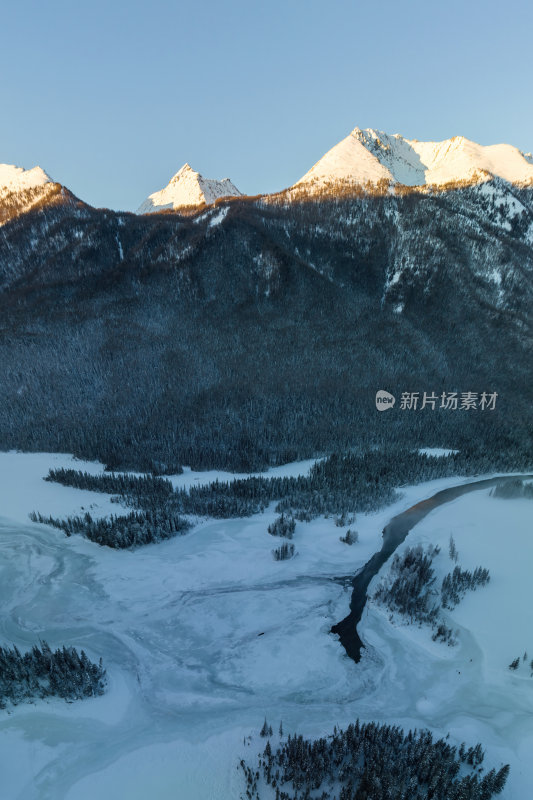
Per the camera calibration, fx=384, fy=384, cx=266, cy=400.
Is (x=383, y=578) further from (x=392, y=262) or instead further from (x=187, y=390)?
(x=392, y=262)

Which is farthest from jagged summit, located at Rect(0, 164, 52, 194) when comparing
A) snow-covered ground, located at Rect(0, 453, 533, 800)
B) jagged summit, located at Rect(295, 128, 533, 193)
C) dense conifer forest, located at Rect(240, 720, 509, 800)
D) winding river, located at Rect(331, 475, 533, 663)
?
dense conifer forest, located at Rect(240, 720, 509, 800)

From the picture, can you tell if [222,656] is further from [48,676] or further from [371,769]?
[371,769]

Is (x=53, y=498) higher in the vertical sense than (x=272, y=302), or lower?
lower

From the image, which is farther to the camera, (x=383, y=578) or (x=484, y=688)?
(x=383, y=578)

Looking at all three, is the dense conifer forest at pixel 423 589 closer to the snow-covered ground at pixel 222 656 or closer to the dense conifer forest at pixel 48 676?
the snow-covered ground at pixel 222 656

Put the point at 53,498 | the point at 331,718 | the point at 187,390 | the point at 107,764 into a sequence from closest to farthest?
the point at 107,764 → the point at 331,718 → the point at 53,498 → the point at 187,390

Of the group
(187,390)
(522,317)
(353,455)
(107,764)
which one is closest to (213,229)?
(187,390)

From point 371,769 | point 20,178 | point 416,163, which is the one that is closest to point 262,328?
point 371,769
